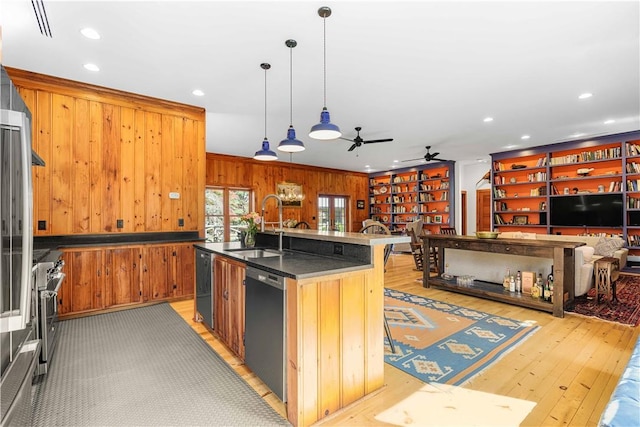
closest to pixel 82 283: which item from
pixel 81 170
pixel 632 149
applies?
pixel 81 170

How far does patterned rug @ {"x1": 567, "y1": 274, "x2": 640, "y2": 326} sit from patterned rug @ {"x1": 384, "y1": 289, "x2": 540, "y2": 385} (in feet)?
3.46

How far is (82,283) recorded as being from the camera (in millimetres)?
3789

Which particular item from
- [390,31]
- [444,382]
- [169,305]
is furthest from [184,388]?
[390,31]

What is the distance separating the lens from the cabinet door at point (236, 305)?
8.07 feet

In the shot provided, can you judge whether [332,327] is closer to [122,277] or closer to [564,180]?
[122,277]

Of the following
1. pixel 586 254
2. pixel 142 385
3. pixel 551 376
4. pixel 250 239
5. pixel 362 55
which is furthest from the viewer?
pixel 586 254

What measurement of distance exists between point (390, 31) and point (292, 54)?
98 cm

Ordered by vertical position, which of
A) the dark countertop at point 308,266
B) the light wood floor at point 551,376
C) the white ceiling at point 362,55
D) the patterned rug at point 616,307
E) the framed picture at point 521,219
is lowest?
the light wood floor at point 551,376

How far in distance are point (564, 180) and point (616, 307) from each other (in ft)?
13.6

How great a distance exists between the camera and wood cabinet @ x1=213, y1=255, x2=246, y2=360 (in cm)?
248

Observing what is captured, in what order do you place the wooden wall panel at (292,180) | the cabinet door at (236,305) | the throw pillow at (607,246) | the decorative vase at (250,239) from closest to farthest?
the cabinet door at (236,305) → the decorative vase at (250,239) → the throw pillow at (607,246) → the wooden wall panel at (292,180)

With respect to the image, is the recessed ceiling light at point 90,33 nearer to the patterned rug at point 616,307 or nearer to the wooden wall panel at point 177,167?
the wooden wall panel at point 177,167

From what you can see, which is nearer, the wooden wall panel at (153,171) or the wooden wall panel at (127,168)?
the wooden wall panel at (127,168)

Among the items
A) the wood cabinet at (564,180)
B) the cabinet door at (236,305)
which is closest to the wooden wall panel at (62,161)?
the cabinet door at (236,305)
